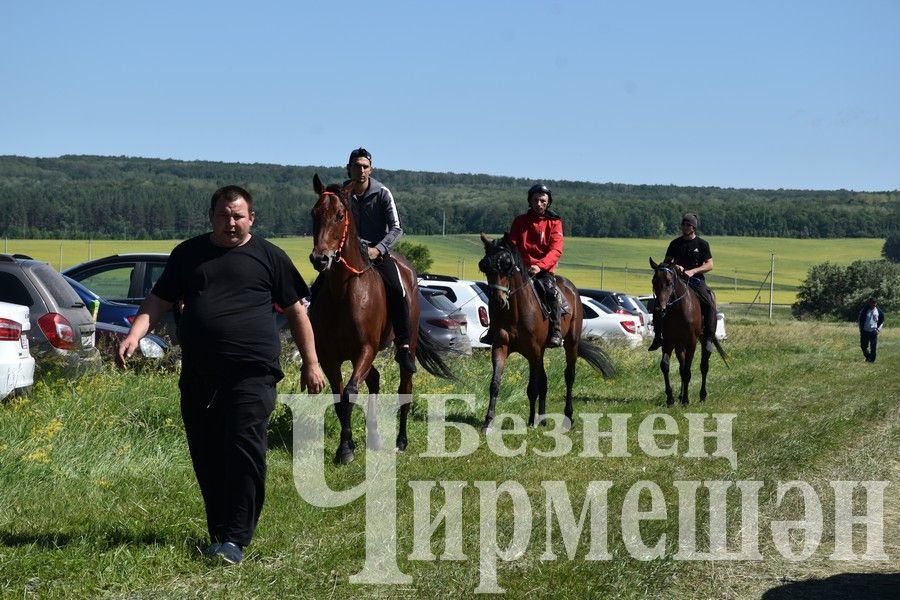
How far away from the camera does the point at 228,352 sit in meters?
6.26

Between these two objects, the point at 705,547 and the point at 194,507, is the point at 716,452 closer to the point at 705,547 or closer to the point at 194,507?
the point at 705,547

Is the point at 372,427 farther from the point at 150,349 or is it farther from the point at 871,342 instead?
the point at 871,342

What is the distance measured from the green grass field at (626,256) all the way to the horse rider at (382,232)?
179 ft

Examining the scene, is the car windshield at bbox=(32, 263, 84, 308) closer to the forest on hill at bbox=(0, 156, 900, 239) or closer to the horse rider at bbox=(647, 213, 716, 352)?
the horse rider at bbox=(647, 213, 716, 352)

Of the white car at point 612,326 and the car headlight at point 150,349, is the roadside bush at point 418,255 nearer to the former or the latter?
the white car at point 612,326

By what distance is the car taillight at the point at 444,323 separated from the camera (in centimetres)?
2017

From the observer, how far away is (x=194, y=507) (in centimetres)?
745

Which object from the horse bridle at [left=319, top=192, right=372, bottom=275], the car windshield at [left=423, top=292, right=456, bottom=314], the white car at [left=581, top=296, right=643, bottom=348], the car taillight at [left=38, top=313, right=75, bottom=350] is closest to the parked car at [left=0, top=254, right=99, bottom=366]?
the car taillight at [left=38, top=313, right=75, bottom=350]

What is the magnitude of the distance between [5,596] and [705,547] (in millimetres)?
3896

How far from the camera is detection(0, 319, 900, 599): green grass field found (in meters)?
5.89

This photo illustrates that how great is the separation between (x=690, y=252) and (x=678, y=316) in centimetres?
108

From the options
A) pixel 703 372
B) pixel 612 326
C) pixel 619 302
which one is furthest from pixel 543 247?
pixel 619 302

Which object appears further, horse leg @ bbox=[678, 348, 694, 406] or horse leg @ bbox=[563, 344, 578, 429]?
horse leg @ bbox=[678, 348, 694, 406]

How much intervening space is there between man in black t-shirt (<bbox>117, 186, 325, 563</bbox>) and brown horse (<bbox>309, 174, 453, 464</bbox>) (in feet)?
9.49
